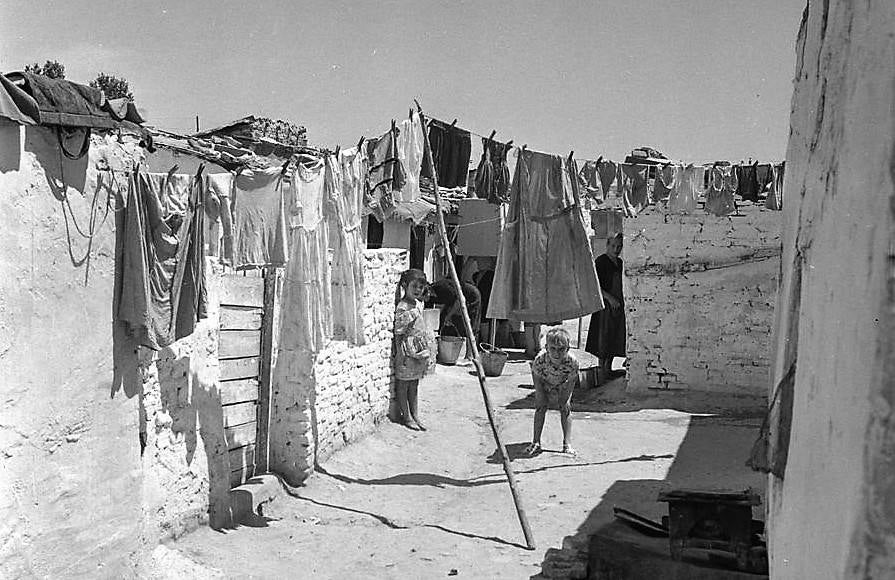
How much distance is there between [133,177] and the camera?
457 cm

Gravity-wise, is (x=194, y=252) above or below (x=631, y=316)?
above

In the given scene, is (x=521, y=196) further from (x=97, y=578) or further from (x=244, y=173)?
(x=97, y=578)

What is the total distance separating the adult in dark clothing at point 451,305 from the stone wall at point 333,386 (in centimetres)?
496

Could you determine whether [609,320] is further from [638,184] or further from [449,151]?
[449,151]

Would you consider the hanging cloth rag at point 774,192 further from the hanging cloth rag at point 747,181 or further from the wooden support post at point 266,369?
the wooden support post at point 266,369

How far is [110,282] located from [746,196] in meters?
8.25

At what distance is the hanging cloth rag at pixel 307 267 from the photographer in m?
6.22

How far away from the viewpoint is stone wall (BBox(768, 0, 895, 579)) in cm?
125

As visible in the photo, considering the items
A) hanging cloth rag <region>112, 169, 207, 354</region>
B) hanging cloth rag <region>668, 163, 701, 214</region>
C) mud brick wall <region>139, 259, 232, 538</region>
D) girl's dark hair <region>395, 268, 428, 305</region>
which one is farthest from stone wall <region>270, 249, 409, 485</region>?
hanging cloth rag <region>668, 163, 701, 214</region>

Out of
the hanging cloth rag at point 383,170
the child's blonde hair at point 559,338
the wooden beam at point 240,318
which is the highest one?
the hanging cloth rag at point 383,170

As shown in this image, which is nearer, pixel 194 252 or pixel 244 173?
pixel 194 252

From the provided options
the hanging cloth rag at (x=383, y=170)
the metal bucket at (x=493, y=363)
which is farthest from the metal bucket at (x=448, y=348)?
the hanging cloth rag at (x=383, y=170)

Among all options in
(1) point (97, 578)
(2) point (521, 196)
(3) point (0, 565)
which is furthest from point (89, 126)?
(2) point (521, 196)

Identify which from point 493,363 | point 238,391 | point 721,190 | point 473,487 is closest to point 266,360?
point 238,391
